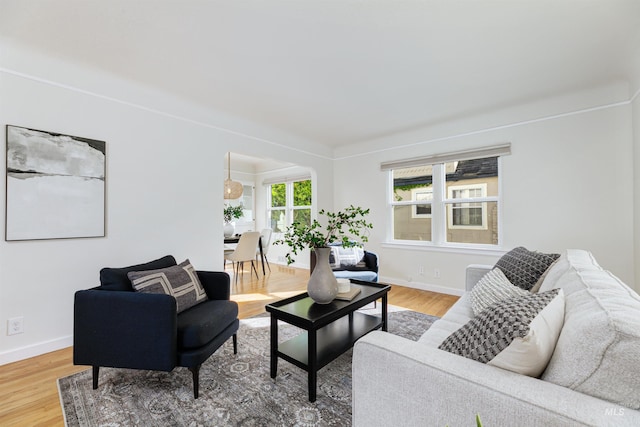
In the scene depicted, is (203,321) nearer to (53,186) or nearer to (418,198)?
(53,186)

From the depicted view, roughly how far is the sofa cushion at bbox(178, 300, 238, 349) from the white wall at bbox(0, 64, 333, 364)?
4.00ft

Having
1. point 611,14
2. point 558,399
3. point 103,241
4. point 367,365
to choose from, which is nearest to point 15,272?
point 103,241

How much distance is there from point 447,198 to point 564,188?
1.26 m

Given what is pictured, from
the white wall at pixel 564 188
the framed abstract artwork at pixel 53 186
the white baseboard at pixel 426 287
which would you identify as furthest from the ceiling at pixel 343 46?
the white baseboard at pixel 426 287

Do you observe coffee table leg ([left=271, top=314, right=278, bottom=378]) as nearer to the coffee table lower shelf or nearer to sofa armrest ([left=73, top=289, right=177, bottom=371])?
the coffee table lower shelf

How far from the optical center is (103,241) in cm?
254

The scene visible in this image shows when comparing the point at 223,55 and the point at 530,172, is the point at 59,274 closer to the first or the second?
the point at 223,55

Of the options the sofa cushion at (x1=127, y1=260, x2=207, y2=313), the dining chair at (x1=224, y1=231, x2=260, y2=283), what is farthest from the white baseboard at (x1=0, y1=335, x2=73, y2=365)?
the dining chair at (x1=224, y1=231, x2=260, y2=283)

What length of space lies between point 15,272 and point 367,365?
2.78 metres

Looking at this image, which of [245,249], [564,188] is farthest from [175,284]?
[564,188]

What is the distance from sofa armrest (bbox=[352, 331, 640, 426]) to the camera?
645mm

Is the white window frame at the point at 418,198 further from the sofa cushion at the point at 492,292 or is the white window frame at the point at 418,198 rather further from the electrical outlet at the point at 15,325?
the electrical outlet at the point at 15,325

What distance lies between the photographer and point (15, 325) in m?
2.14

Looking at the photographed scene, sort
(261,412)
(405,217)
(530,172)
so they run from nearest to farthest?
1. (261,412)
2. (530,172)
3. (405,217)
